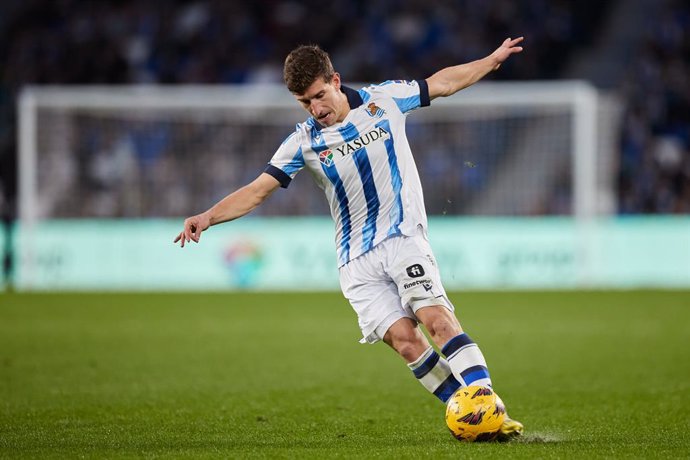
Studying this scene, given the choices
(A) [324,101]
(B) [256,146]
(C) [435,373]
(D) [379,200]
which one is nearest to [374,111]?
(A) [324,101]

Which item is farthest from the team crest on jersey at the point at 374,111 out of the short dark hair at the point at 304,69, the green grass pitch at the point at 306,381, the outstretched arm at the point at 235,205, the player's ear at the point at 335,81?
the green grass pitch at the point at 306,381

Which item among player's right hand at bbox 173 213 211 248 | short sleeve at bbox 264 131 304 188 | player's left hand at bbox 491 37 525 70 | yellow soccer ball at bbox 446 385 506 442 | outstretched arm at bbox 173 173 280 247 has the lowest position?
yellow soccer ball at bbox 446 385 506 442

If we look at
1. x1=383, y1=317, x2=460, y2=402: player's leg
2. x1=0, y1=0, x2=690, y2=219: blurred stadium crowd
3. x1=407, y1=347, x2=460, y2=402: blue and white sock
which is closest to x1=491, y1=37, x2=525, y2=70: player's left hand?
x1=383, y1=317, x2=460, y2=402: player's leg

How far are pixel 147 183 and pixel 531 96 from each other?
23.0 ft

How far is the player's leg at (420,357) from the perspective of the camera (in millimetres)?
6289

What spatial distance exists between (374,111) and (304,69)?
57 cm

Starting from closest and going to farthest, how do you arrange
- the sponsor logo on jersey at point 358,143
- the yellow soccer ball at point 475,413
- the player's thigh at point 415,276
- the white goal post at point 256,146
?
the yellow soccer ball at point 475,413, the player's thigh at point 415,276, the sponsor logo on jersey at point 358,143, the white goal post at point 256,146

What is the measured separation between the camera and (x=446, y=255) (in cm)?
1925

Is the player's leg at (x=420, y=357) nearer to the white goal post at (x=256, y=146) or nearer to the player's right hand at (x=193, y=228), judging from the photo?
the player's right hand at (x=193, y=228)

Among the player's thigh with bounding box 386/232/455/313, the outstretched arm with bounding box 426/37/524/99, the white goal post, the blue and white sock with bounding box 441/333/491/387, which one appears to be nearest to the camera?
the blue and white sock with bounding box 441/333/491/387

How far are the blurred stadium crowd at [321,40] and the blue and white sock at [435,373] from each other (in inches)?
708

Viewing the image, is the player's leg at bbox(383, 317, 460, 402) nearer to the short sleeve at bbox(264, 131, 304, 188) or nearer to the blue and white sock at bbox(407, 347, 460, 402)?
the blue and white sock at bbox(407, 347, 460, 402)

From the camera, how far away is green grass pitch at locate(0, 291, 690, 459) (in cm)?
617

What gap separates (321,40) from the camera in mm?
25656
